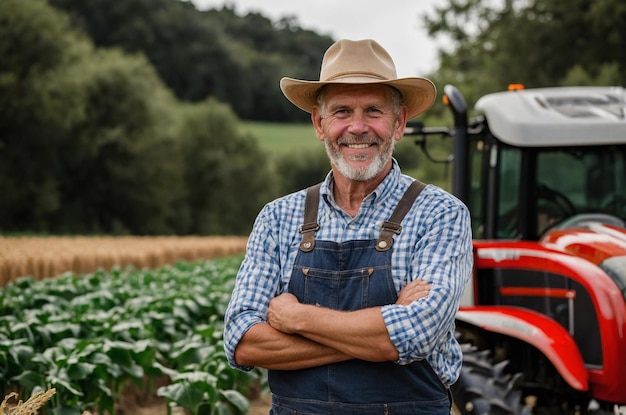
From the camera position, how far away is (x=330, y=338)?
9.34 feet

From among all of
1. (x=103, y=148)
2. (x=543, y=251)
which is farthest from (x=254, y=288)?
(x=103, y=148)

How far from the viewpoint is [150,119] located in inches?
1839

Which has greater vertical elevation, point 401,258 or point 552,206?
point 552,206

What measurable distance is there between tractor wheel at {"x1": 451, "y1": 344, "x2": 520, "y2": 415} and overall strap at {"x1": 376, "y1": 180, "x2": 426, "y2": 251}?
188 cm

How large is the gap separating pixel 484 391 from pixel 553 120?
183 centimetres

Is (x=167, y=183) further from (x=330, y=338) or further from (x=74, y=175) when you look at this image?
(x=330, y=338)

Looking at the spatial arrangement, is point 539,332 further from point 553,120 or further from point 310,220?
point 310,220

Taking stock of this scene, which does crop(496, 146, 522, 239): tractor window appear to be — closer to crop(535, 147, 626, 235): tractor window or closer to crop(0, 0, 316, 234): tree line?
crop(535, 147, 626, 235): tractor window

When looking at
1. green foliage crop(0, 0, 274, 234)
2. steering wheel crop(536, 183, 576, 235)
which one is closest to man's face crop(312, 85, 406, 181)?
steering wheel crop(536, 183, 576, 235)

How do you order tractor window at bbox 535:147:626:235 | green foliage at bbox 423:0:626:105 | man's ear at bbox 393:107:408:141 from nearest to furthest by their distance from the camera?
man's ear at bbox 393:107:408:141, tractor window at bbox 535:147:626:235, green foliage at bbox 423:0:626:105

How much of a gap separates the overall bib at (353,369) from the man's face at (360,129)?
0.18 metres

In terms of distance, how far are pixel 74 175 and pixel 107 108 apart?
382 cm

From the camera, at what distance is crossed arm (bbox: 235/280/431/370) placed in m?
2.79

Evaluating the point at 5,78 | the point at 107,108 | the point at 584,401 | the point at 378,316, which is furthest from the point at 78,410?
the point at 107,108
